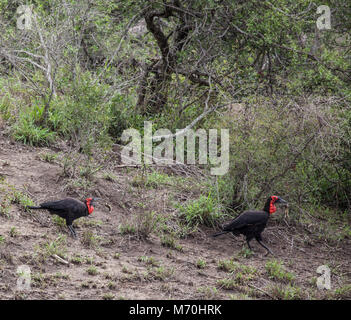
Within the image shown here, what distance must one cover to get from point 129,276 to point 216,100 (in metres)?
4.52

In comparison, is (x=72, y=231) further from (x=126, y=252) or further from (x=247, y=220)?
(x=247, y=220)

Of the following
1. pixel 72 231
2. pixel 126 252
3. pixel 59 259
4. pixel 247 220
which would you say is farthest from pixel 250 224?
pixel 59 259

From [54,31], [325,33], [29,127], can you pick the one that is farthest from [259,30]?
[29,127]

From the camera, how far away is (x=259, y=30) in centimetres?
797

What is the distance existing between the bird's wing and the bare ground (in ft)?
1.12

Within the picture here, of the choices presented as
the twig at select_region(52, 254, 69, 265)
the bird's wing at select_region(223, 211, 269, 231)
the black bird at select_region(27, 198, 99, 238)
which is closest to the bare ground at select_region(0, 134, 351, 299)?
the twig at select_region(52, 254, 69, 265)

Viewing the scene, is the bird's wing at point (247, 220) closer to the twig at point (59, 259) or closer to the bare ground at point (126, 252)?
the bare ground at point (126, 252)

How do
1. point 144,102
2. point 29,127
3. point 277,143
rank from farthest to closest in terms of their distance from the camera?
point 144,102 → point 29,127 → point 277,143

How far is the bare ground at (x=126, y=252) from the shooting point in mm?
4664

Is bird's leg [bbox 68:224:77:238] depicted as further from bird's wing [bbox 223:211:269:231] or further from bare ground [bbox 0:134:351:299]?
bird's wing [bbox 223:211:269:231]

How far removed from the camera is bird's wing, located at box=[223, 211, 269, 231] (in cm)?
589

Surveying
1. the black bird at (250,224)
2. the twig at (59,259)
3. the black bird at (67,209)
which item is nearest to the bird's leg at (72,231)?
the black bird at (67,209)

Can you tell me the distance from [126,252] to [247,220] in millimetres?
1447
